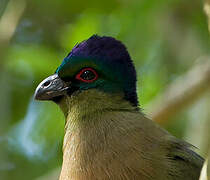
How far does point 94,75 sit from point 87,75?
81 millimetres

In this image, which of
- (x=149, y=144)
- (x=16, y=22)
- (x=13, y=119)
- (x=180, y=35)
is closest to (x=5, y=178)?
(x=13, y=119)

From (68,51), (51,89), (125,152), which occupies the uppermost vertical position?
(68,51)

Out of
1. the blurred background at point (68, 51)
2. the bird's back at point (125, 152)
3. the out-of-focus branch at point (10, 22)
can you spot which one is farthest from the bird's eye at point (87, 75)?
the blurred background at point (68, 51)

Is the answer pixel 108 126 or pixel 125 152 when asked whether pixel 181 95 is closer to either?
pixel 108 126

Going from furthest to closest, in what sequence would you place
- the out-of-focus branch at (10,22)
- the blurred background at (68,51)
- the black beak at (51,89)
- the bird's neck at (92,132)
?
the blurred background at (68,51)
the out-of-focus branch at (10,22)
the black beak at (51,89)
the bird's neck at (92,132)

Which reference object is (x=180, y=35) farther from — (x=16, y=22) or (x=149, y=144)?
(x=149, y=144)

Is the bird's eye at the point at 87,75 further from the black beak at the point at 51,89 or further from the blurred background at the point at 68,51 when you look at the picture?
the blurred background at the point at 68,51

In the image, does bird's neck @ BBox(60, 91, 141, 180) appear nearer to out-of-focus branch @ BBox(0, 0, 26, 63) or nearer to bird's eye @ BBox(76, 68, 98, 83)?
bird's eye @ BBox(76, 68, 98, 83)

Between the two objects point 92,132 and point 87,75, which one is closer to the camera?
point 92,132

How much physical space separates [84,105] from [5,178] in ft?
10.5

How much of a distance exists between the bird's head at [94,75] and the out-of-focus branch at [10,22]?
3.20 ft

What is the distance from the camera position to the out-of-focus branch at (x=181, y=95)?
7.02 meters

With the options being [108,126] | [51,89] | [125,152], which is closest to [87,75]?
[51,89]

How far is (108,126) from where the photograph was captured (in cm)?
575
